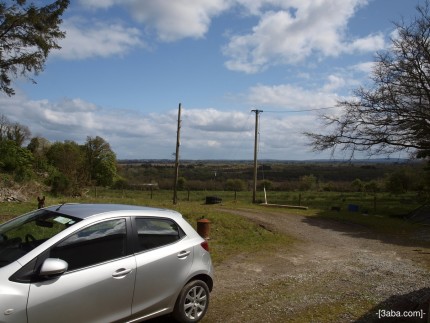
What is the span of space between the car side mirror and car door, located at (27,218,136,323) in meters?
0.10

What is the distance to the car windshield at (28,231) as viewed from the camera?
13.6 feet

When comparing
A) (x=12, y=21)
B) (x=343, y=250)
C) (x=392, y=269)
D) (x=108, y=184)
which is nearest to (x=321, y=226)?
(x=343, y=250)

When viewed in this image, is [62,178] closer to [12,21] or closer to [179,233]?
[12,21]

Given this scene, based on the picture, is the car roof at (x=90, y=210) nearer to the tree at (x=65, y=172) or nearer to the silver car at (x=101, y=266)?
the silver car at (x=101, y=266)

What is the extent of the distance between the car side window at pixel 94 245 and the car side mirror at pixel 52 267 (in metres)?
0.19

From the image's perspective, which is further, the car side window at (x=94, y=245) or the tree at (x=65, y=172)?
the tree at (x=65, y=172)

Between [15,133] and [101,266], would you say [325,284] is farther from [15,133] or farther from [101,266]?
[15,133]

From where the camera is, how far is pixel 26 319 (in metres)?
3.71

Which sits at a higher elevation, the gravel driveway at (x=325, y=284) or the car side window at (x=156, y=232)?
the car side window at (x=156, y=232)

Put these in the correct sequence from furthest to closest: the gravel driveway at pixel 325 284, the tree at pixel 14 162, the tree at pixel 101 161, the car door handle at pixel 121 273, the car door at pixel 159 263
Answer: the tree at pixel 101 161
the tree at pixel 14 162
the gravel driveway at pixel 325 284
the car door at pixel 159 263
the car door handle at pixel 121 273

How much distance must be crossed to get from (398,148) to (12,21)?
22.2m

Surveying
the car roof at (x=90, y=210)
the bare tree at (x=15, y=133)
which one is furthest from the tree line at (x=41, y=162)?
the car roof at (x=90, y=210)

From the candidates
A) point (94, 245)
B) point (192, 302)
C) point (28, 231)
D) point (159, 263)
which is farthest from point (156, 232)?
point (28, 231)

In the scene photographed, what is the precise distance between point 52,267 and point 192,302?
219 cm
